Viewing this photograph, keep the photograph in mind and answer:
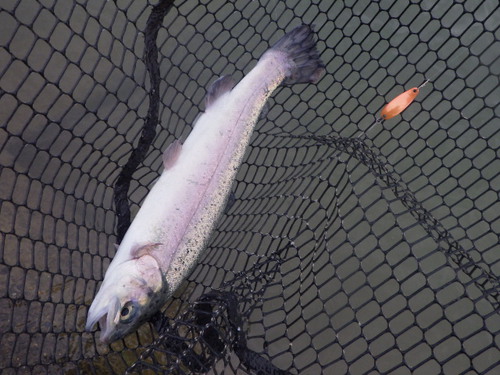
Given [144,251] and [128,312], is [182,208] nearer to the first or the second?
[144,251]

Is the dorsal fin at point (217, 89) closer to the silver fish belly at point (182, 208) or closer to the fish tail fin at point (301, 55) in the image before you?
the silver fish belly at point (182, 208)

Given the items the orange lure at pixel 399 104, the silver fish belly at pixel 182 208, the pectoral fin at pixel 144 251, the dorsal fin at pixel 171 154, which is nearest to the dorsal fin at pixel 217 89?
the silver fish belly at pixel 182 208

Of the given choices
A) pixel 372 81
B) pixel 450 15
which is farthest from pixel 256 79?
pixel 450 15

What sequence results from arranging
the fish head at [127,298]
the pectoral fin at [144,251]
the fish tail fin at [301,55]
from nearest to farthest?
the fish head at [127,298]
the pectoral fin at [144,251]
the fish tail fin at [301,55]

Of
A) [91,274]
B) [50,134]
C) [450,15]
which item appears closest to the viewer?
[91,274]

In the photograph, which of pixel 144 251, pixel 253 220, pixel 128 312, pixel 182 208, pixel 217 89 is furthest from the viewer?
pixel 253 220

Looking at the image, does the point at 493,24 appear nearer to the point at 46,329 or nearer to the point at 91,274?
the point at 91,274

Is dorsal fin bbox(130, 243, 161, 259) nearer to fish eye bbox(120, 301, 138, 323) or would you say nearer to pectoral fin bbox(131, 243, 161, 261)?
pectoral fin bbox(131, 243, 161, 261)

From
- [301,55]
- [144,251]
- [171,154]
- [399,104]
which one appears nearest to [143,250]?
[144,251]
